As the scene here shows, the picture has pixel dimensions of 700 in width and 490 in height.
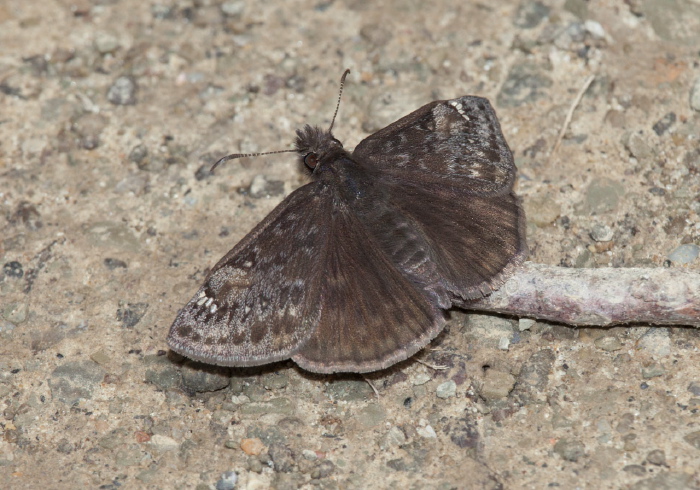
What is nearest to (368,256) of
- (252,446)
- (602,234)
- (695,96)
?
(252,446)

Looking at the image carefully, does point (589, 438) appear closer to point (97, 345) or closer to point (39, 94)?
point (97, 345)

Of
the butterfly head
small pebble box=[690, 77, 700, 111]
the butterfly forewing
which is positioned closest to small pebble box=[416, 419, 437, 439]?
the butterfly forewing

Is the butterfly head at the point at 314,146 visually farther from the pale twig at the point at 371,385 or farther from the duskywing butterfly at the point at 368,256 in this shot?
the pale twig at the point at 371,385

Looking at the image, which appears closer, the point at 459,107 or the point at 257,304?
the point at 257,304

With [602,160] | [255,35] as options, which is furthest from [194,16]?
[602,160]

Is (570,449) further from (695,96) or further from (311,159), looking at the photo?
(695,96)

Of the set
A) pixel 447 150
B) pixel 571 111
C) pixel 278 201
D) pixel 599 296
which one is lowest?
pixel 278 201

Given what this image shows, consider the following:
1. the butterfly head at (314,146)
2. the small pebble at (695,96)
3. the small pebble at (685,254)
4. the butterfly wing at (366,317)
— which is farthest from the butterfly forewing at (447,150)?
the small pebble at (695,96)

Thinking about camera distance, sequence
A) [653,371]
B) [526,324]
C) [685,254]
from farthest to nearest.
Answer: [685,254] → [526,324] → [653,371]
